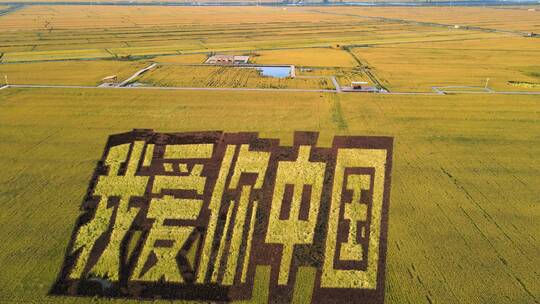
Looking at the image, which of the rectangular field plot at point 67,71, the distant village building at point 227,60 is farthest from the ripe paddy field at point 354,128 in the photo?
the distant village building at point 227,60

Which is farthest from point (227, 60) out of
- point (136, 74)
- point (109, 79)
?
point (109, 79)

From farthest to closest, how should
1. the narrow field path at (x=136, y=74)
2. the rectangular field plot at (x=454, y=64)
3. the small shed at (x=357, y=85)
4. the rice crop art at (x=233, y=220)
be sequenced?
the rectangular field plot at (x=454, y=64) → the narrow field path at (x=136, y=74) → the small shed at (x=357, y=85) → the rice crop art at (x=233, y=220)

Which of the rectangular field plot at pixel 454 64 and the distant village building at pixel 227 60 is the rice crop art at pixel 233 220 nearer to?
the rectangular field plot at pixel 454 64

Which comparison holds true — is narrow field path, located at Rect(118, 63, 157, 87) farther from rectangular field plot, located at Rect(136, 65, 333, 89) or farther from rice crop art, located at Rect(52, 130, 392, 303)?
rice crop art, located at Rect(52, 130, 392, 303)

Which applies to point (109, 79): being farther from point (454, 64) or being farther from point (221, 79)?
point (454, 64)

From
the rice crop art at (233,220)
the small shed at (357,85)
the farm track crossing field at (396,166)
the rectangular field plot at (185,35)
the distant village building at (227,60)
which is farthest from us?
the rectangular field plot at (185,35)
